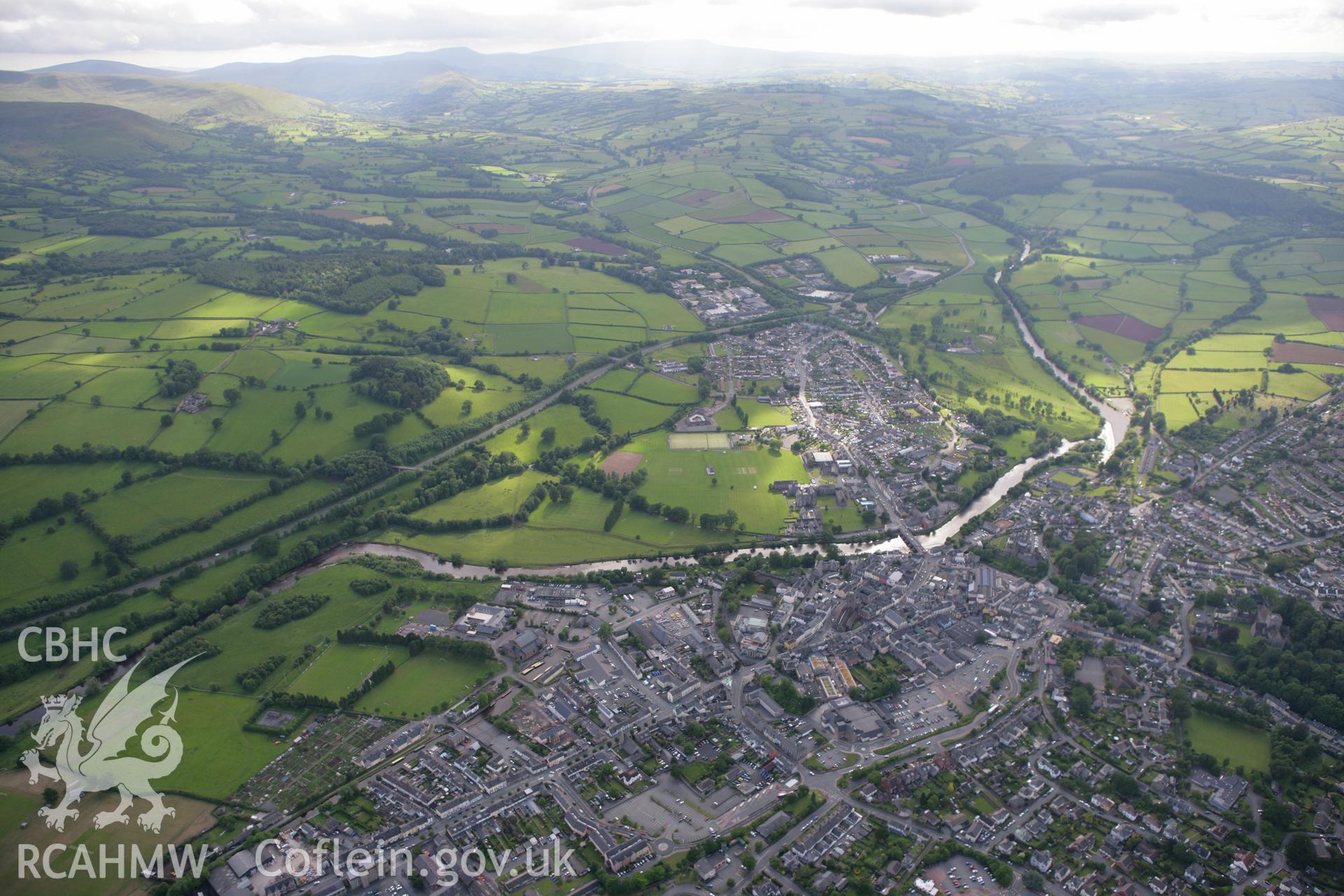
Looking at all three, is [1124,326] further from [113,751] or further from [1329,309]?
[113,751]

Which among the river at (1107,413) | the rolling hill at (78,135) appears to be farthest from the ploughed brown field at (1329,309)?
the rolling hill at (78,135)

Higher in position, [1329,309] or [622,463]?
[1329,309]

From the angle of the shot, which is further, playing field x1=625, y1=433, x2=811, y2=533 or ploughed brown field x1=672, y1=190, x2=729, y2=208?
ploughed brown field x1=672, y1=190, x2=729, y2=208

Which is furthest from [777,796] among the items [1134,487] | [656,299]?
[656,299]

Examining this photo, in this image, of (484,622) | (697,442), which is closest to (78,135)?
(697,442)

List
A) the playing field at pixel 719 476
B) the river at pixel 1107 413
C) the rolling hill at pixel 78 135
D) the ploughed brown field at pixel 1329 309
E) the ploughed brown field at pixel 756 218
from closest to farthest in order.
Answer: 1. the playing field at pixel 719 476
2. the river at pixel 1107 413
3. the ploughed brown field at pixel 1329 309
4. the ploughed brown field at pixel 756 218
5. the rolling hill at pixel 78 135

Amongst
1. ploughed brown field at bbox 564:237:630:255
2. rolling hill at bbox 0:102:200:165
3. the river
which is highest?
rolling hill at bbox 0:102:200:165

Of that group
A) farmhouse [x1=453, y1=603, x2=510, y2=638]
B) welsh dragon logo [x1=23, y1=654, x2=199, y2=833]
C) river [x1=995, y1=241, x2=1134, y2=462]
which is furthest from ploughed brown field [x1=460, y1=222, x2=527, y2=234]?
welsh dragon logo [x1=23, y1=654, x2=199, y2=833]

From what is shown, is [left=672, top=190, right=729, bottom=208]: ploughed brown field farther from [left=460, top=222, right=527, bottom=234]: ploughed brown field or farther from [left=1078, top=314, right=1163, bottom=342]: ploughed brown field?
[left=1078, top=314, right=1163, bottom=342]: ploughed brown field

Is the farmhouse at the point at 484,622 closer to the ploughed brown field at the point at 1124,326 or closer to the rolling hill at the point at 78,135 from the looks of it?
the ploughed brown field at the point at 1124,326
